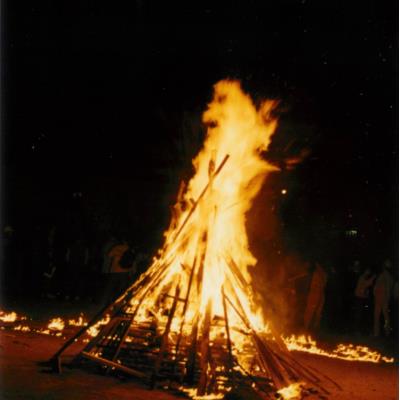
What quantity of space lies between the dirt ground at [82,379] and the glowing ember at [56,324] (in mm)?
780

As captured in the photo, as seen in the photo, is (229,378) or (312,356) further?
(312,356)

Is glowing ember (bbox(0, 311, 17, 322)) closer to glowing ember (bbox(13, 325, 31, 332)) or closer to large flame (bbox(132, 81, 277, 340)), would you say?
glowing ember (bbox(13, 325, 31, 332))

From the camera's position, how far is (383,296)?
1216 cm

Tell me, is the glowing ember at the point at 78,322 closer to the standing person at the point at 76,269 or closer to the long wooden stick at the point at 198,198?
the standing person at the point at 76,269

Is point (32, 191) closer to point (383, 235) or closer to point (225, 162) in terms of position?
point (383, 235)

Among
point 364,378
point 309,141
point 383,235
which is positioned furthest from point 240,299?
point 383,235

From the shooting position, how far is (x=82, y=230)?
2130cm

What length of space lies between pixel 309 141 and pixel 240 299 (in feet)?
39.5

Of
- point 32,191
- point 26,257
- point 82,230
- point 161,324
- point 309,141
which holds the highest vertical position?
point 309,141

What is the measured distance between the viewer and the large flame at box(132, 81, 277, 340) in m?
7.02

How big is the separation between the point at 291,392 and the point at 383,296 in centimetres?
644

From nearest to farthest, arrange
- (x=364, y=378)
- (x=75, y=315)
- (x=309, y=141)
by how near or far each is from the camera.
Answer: (x=364, y=378)
(x=75, y=315)
(x=309, y=141)

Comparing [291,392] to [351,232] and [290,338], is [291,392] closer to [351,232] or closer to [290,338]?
[290,338]

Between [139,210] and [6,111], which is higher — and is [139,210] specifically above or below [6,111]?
below
